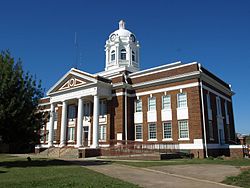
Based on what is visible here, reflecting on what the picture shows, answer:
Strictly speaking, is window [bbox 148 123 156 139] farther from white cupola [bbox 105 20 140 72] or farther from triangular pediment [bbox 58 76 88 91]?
white cupola [bbox 105 20 140 72]

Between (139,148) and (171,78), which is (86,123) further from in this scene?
(171,78)

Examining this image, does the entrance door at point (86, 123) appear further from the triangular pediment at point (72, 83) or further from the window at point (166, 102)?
the window at point (166, 102)

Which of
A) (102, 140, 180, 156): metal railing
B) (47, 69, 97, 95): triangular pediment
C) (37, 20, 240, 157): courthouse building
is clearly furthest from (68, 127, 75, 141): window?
(102, 140, 180, 156): metal railing

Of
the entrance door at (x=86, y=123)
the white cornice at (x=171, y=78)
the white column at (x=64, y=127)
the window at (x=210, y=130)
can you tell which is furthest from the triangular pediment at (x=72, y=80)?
the window at (x=210, y=130)

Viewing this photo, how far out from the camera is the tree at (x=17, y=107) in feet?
58.4

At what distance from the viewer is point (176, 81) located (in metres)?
29.8

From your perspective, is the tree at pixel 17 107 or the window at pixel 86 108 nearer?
the tree at pixel 17 107

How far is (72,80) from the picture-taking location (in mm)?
36031

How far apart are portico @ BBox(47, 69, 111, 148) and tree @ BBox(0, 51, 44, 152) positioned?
12.1 meters

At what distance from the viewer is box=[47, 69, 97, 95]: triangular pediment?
111 feet

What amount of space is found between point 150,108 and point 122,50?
47.0ft

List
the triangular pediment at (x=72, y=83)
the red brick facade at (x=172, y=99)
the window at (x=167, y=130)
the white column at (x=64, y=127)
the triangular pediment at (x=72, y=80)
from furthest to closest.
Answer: the white column at (x=64, y=127), the triangular pediment at (x=72, y=83), the triangular pediment at (x=72, y=80), the window at (x=167, y=130), the red brick facade at (x=172, y=99)

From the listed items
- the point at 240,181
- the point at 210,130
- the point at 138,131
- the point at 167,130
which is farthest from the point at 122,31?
the point at 240,181

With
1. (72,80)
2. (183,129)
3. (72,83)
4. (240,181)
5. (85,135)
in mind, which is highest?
(72,80)
